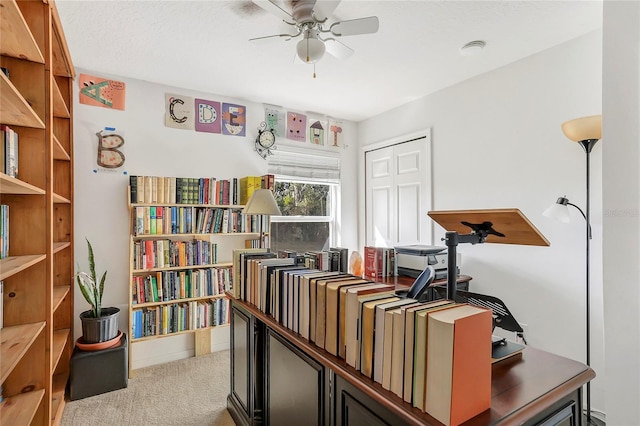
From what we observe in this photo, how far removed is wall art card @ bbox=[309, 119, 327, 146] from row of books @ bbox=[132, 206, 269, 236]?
1.34 m

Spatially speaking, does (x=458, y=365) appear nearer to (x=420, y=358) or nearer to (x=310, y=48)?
(x=420, y=358)

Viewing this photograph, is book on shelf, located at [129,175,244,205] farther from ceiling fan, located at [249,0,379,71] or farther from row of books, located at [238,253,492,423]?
row of books, located at [238,253,492,423]

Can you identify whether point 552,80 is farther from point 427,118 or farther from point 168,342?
point 168,342

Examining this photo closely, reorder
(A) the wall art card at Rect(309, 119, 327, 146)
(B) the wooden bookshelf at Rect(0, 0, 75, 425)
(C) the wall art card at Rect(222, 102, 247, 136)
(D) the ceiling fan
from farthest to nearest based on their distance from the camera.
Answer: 1. (A) the wall art card at Rect(309, 119, 327, 146)
2. (C) the wall art card at Rect(222, 102, 247, 136)
3. (D) the ceiling fan
4. (B) the wooden bookshelf at Rect(0, 0, 75, 425)

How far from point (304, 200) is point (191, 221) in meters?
1.54

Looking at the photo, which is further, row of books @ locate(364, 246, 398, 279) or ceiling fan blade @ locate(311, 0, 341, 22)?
row of books @ locate(364, 246, 398, 279)

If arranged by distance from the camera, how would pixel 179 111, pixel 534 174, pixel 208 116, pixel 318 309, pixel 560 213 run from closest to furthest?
pixel 318 309, pixel 560 213, pixel 534 174, pixel 179 111, pixel 208 116

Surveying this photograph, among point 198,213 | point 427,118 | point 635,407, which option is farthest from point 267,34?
point 635,407

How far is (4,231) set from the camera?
1.48 meters

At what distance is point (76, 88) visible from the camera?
281cm

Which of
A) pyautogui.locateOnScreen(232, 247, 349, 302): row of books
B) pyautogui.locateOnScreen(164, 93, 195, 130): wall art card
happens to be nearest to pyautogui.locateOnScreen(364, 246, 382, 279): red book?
pyautogui.locateOnScreen(232, 247, 349, 302): row of books

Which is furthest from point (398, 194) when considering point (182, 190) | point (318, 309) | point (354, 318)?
point (354, 318)

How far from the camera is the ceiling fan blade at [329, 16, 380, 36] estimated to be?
6.13 ft

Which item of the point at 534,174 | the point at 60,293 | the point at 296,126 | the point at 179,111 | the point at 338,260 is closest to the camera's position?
the point at 60,293
